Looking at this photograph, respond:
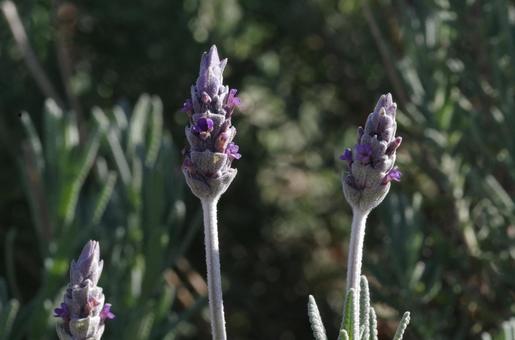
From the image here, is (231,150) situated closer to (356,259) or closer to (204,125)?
(204,125)

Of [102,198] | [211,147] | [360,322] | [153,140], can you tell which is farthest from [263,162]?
[211,147]

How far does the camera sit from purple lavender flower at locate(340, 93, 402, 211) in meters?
0.99

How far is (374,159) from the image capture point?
100cm

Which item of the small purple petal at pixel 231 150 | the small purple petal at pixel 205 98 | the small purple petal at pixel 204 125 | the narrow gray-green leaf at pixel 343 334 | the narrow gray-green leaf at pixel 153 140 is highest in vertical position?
the narrow gray-green leaf at pixel 153 140

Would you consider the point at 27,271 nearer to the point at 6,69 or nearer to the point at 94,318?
the point at 6,69

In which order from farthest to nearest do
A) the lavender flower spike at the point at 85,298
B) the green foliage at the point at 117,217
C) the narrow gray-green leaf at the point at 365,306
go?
1. the green foliage at the point at 117,217
2. the narrow gray-green leaf at the point at 365,306
3. the lavender flower spike at the point at 85,298

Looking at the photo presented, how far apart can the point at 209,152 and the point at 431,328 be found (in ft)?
2.81

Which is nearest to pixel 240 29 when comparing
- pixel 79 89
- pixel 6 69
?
pixel 79 89

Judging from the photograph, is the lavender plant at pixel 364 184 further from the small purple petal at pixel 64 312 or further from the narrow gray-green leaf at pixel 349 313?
the small purple petal at pixel 64 312

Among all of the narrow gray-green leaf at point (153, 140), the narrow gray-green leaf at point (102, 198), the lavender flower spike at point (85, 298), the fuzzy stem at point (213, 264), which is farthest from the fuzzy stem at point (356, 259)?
the narrow gray-green leaf at point (153, 140)

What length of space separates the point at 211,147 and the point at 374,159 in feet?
0.59

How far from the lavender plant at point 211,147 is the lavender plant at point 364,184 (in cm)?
11

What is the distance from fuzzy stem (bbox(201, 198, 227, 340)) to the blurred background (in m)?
0.45

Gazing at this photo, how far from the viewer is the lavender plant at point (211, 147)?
38.5 inches
